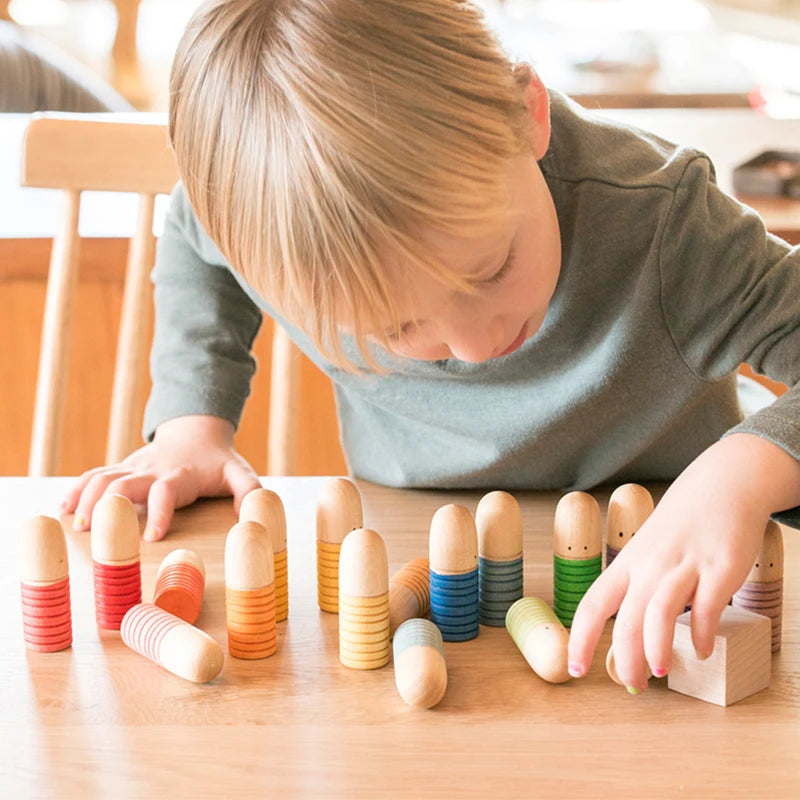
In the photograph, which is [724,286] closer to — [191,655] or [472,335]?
[472,335]

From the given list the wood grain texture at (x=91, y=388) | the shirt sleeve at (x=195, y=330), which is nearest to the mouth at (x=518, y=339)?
the shirt sleeve at (x=195, y=330)

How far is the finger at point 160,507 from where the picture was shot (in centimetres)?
78

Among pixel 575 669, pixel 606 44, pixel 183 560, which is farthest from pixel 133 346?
pixel 606 44

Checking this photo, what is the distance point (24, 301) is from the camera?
1.58 metres

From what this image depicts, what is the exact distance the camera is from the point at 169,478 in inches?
32.8

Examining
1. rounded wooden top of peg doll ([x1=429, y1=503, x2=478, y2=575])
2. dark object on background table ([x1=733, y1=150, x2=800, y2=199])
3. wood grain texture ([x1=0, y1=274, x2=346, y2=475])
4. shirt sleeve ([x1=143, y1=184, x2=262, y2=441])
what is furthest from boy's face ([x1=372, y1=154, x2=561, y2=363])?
dark object on background table ([x1=733, y1=150, x2=800, y2=199])

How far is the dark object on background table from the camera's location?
64.3 inches

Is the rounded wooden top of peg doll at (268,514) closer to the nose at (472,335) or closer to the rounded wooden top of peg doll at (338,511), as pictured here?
the rounded wooden top of peg doll at (338,511)

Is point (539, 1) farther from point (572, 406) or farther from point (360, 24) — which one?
point (360, 24)

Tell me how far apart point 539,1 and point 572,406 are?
1869mm

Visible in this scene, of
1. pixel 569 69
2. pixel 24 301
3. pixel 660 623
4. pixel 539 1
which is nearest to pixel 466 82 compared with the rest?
pixel 660 623

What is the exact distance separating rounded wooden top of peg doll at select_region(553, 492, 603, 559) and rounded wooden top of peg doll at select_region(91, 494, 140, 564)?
0.24m

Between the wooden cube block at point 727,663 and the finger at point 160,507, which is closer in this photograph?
the wooden cube block at point 727,663

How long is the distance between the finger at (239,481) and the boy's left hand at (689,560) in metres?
0.33
